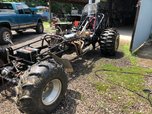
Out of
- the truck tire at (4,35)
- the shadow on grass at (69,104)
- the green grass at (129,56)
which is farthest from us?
the truck tire at (4,35)

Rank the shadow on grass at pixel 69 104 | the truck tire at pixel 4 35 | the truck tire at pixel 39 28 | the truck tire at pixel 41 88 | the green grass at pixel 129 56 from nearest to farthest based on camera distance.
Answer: the truck tire at pixel 41 88 → the shadow on grass at pixel 69 104 → the green grass at pixel 129 56 → the truck tire at pixel 4 35 → the truck tire at pixel 39 28

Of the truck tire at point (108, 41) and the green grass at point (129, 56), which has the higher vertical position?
the truck tire at point (108, 41)

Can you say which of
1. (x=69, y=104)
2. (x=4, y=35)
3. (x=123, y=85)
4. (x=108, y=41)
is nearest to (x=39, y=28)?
(x=4, y=35)

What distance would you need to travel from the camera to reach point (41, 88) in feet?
10.7

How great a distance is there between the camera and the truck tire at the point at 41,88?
3.12 meters

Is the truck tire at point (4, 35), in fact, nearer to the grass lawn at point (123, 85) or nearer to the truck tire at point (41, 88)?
the grass lawn at point (123, 85)

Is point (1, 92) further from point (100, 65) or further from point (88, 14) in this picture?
point (88, 14)

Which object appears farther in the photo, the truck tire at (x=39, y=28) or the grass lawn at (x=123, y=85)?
the truck tire at (x=39, y=28)

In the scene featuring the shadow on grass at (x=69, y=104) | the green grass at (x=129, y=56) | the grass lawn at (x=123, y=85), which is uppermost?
the shadow on grass at (x=69, y=104)

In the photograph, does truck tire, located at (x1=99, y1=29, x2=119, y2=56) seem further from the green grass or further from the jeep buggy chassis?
the jeep buggy chassis

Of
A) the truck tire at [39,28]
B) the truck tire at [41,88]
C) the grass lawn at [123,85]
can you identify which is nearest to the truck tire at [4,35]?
the truck tire at [39,28]

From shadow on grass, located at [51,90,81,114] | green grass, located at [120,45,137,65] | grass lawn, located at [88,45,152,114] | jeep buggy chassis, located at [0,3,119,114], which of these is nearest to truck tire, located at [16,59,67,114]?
jeep buggy chassis, located at [0,3,119,114]

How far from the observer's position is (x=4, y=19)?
9.16 metres

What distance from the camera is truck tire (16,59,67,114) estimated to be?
3.12 meters
